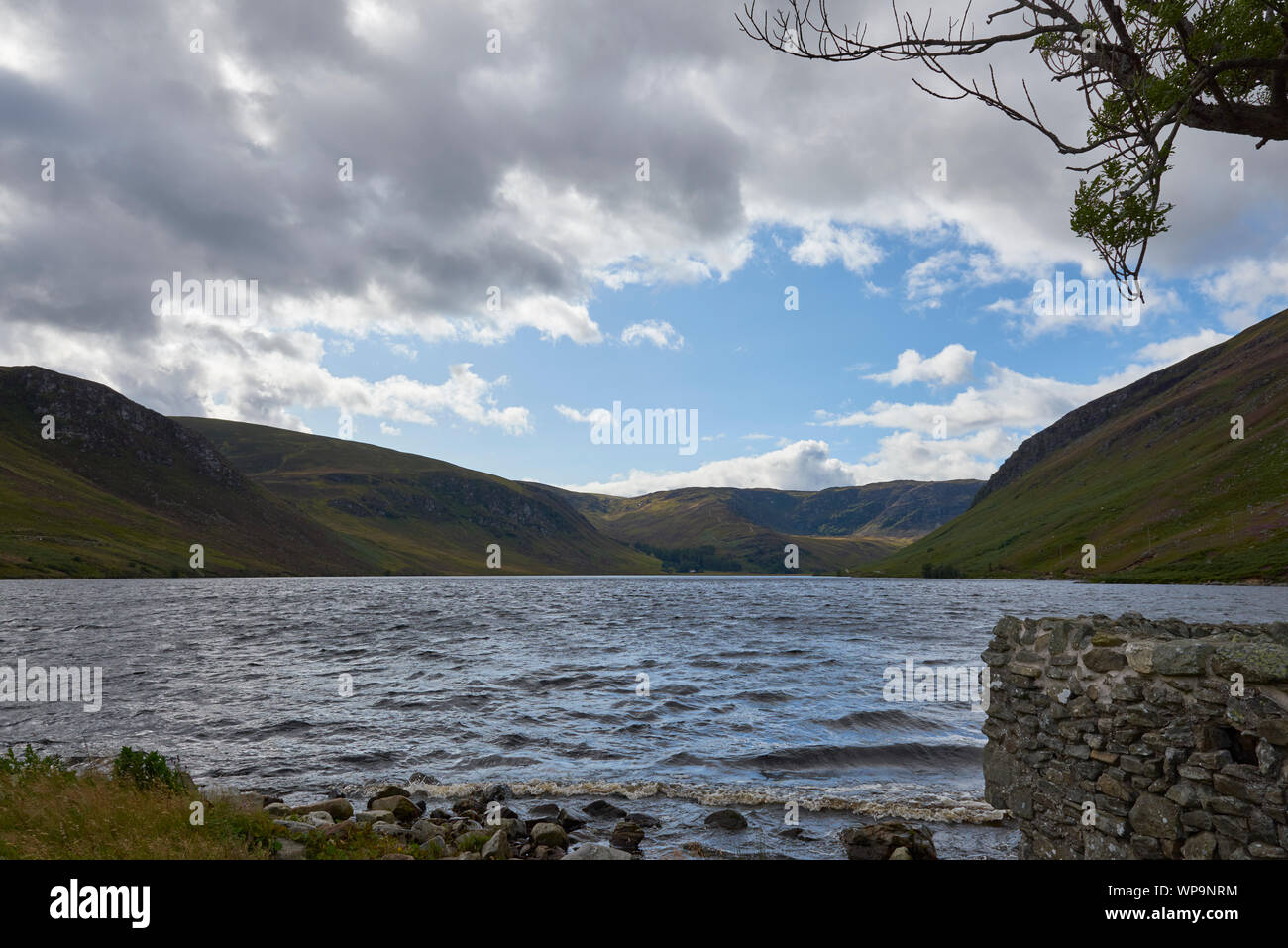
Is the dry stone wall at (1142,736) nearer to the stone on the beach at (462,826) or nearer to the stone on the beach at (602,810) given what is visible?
the stone on the beach at (602,810)

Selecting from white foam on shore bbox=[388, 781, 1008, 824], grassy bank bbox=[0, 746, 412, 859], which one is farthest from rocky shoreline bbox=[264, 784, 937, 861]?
white foam on shore bbox=[388, 781, 1008, 824]

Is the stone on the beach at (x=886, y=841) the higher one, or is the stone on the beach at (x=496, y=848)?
the stone on the beach at (x=496, y=848)

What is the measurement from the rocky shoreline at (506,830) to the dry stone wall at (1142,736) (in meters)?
3.01

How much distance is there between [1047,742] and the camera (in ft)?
37.2

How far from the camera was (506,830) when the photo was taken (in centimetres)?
1357

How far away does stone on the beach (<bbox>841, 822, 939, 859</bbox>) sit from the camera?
12672 millimetres

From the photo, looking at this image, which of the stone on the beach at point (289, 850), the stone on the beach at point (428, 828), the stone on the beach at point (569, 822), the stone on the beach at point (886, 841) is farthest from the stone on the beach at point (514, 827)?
the stone on the beach at point (886, 841)

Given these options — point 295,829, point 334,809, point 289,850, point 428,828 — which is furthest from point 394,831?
point 289,850

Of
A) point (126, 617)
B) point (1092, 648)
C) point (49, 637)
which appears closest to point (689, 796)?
point (1092, 648)

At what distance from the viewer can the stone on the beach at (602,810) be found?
15995 mm

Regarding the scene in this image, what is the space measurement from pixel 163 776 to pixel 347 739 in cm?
1047

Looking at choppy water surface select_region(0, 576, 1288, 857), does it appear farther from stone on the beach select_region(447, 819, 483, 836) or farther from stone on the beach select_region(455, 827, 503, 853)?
stone on the beach select_region(455, 827, 503, 853)

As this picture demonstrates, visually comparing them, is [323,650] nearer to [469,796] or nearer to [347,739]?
[347,739]

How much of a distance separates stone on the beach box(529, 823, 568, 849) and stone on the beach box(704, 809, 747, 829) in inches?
144
